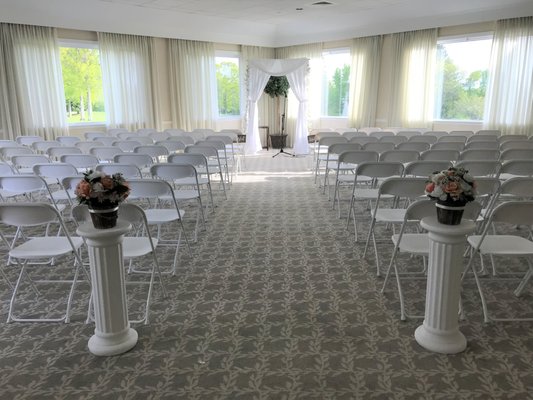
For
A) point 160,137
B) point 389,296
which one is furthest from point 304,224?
point 160,137

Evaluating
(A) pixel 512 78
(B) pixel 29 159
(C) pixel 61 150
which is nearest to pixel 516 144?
(A) pixel 512 78

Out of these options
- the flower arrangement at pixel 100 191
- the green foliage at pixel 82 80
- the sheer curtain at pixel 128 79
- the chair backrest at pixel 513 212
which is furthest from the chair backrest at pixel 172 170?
the green foliage at pixel 82 80

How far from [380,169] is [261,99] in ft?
35.0

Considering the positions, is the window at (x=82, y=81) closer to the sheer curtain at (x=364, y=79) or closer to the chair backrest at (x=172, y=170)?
the sheer curtain at (x=364, y=79)

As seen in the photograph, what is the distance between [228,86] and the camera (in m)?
14.5

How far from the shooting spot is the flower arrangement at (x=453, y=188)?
103 inches

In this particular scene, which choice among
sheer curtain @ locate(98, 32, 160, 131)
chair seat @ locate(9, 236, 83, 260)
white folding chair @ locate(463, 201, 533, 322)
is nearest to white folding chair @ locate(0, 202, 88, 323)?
chair seat @ locate(9, 236, 83, 260)

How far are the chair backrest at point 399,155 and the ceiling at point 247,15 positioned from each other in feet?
19.1

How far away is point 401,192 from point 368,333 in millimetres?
1439

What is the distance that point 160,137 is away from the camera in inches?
356

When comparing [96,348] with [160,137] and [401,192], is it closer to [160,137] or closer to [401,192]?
[401,192]

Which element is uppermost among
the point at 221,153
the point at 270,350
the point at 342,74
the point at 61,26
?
the point at 61,26

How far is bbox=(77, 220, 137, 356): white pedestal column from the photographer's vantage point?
272 cm

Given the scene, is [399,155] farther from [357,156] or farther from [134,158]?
[134,158]
